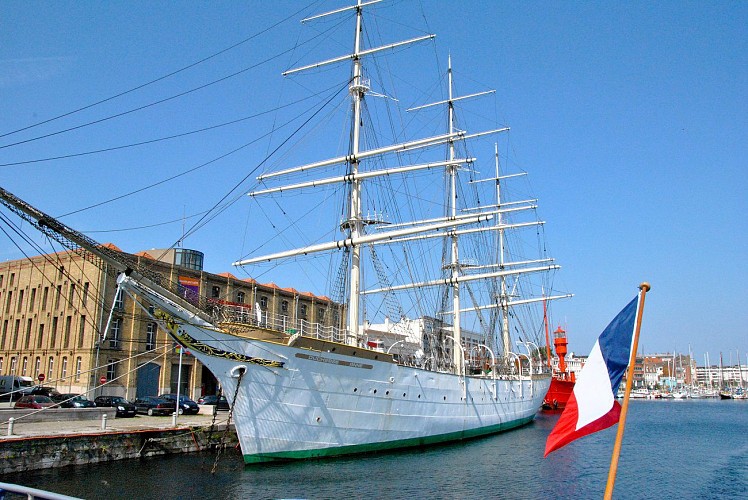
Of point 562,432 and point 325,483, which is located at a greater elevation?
point 562,432

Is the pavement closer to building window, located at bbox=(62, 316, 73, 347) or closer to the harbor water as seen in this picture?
the harbor water

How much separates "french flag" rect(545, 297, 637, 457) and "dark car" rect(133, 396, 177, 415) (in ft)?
94.8

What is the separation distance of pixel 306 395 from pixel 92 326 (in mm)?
25225

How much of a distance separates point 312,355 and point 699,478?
14934 mm

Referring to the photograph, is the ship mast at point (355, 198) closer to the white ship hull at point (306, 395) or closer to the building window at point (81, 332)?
the white ship hull at point (306, 395)

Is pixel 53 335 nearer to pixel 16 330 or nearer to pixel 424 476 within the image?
pixel 16 330

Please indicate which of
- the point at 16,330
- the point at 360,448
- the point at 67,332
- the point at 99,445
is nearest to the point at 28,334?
the point at 16,330

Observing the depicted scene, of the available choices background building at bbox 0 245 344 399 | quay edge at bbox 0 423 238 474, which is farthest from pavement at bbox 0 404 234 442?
background building at bbox 0 245 344 399

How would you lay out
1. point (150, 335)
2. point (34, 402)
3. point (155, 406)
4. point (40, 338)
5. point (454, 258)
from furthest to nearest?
point (40, 338) < point (150, 335) < point (454, 258) < point (155, 406) < point (34, 402)

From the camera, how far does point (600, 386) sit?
7219mm

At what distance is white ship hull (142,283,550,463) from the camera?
2061 cm

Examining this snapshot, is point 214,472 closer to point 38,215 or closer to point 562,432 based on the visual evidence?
point 38,215

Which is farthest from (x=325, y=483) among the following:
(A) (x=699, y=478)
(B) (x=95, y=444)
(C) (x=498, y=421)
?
(C) (x=498, y=421)

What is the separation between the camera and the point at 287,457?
2123 centimetres
